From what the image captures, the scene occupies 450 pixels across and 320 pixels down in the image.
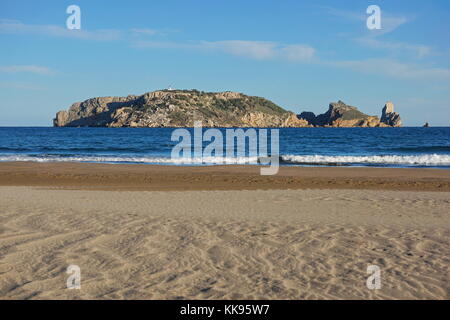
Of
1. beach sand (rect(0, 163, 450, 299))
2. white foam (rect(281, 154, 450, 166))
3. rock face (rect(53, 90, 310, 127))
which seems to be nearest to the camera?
beach sand (rect(0, 163, 450, 299))

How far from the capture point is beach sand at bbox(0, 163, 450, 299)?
17.5 feet

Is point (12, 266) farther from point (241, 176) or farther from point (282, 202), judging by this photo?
point (241, 176)

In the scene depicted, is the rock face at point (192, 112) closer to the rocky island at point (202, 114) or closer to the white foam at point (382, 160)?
the rocky island at point (202, 114)

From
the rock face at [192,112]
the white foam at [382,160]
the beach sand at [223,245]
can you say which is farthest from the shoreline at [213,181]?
the rock face at [192,112]

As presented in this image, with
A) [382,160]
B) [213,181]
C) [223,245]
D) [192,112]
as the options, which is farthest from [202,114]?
[223,245]

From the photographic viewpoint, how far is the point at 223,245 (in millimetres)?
7281

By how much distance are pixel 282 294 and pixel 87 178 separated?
16.3m

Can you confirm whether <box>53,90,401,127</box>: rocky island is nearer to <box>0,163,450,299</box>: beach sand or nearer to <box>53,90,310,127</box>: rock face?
<box>53,90,310,127</box>: rock face

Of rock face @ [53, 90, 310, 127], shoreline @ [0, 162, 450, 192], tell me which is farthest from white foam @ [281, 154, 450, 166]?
rock face @ [53, 90, 310, 127]

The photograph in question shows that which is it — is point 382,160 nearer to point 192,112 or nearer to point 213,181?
point 213,181

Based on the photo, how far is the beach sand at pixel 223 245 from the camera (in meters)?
5.33

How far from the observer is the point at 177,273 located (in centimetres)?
584
